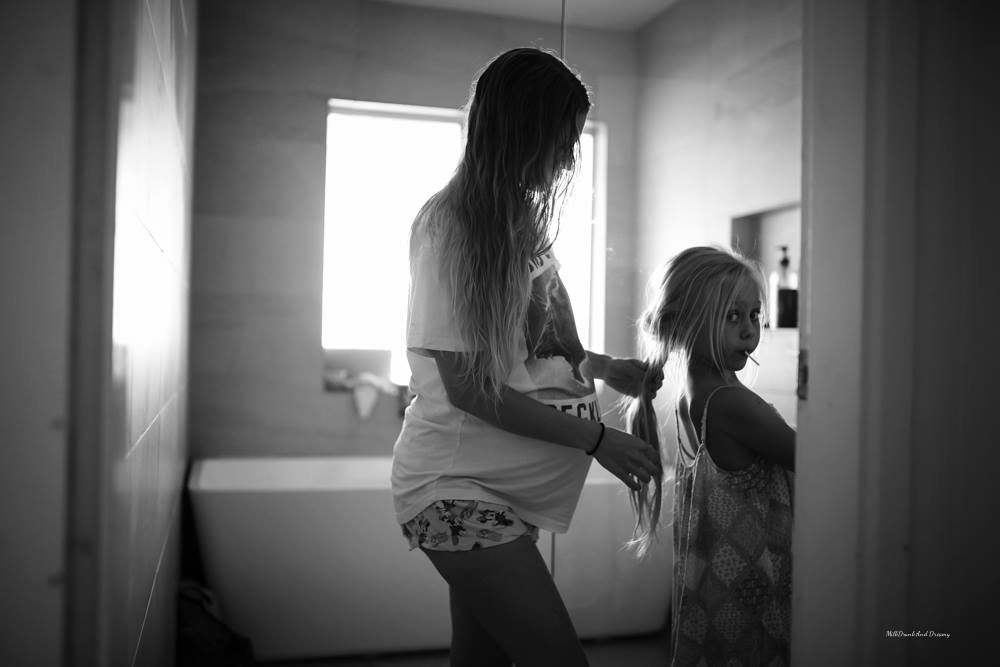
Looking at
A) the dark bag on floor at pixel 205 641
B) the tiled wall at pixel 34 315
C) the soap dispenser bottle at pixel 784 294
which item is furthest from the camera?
the dark bag on floor at pixel 205 641

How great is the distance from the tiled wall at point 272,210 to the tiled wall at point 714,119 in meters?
1.47

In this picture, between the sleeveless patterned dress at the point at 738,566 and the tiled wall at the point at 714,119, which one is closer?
the sleeveless patterned dress at the point at 738,566

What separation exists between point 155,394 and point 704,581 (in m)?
1.01

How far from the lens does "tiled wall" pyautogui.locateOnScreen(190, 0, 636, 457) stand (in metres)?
3.31

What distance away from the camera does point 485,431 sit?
120cm

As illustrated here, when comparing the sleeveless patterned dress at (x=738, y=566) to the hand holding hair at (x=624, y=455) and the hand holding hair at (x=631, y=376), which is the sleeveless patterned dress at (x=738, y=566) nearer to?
the hand holding hair at (x=631, y=376)

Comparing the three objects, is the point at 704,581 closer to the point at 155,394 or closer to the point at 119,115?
the point at 155,394

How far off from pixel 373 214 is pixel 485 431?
2292 mm

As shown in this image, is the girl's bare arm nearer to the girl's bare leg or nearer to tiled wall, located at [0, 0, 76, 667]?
the girl's bare leg

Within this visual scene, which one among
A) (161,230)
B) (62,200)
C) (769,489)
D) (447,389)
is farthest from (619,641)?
(62,200)

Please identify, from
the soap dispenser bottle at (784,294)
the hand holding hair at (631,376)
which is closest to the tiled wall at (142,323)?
the hand holding hair at (631,376)

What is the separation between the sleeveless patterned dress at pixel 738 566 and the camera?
1.35 metres

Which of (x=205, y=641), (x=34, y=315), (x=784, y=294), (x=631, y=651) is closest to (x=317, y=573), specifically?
(x=205, y=641)

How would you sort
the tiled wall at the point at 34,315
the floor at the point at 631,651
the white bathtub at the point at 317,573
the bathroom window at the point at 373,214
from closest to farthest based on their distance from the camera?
the tiled wall at the point at 34,315 → the floor at the point at 631,651 → the white bathtub at the point at 317,573 → the bathroom window at the point at 373,214
